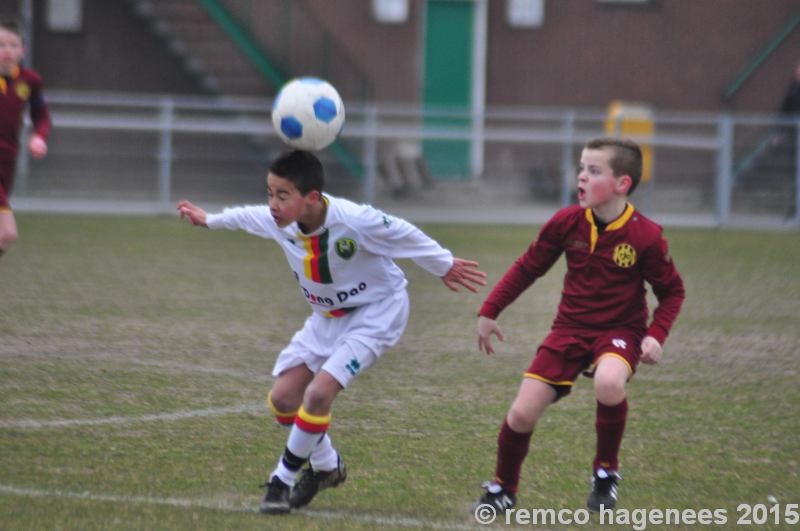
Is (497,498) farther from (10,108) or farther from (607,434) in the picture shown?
(10,108)

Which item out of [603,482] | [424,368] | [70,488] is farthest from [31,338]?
[603,482]

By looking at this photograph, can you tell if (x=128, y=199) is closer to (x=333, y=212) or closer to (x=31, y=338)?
(x=31, y=338)

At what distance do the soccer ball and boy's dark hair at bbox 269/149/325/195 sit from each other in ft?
1.38

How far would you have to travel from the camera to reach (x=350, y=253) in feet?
17.9

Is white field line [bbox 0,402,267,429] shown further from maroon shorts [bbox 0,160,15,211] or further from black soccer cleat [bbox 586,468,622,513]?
maroon shorts [bbox 0,160,15,211]

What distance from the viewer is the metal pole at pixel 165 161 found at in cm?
1947

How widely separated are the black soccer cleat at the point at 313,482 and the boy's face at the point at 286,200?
1.02m

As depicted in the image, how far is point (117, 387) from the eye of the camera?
735 centimetres

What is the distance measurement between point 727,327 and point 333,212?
577 centimetres

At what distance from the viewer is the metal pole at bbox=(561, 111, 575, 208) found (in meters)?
20.2

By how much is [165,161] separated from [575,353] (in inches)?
582

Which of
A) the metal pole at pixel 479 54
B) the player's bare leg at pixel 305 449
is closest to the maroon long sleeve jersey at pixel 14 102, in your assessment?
the player's bare leg at pixel 305 449

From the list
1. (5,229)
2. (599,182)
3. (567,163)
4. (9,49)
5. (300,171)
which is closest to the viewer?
(300,171)

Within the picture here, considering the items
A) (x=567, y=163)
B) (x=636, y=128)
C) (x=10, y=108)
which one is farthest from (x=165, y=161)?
(x=10, y=108)
